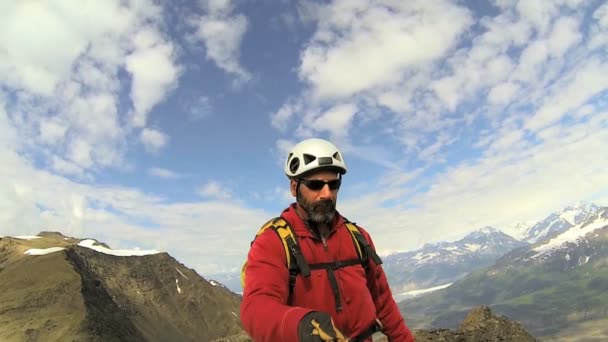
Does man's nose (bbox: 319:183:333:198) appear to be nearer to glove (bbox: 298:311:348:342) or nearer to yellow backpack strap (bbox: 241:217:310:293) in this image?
yellow backpack strap (bbox: 241:217:310:293)

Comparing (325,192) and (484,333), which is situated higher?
(325,192)

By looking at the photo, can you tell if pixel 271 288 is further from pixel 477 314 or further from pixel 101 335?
pixel 101 335

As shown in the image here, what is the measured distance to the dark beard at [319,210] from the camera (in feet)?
18.1

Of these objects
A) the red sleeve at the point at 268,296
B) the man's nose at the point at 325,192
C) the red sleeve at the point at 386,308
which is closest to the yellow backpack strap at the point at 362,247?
the red sleeve at the point at 386,308

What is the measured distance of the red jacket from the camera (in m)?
→ 4.01

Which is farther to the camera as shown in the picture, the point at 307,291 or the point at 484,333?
the point at 484,333

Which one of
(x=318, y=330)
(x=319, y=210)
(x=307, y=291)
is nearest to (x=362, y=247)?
(x=319, y=210)

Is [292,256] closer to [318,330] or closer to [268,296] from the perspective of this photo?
[268,296]

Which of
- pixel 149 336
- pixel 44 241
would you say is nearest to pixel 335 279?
pixel 149 336

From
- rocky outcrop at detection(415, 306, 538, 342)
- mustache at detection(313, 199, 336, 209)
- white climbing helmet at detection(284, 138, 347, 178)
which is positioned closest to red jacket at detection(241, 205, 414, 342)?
mustache at detection(313, 199, 336, 209)

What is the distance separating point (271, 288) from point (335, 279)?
1051mm

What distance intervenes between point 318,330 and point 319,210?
214cm

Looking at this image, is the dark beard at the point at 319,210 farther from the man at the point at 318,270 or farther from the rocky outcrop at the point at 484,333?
the rocky outcrop at the point at 484,333

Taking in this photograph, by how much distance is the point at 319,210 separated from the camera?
5535 mm
